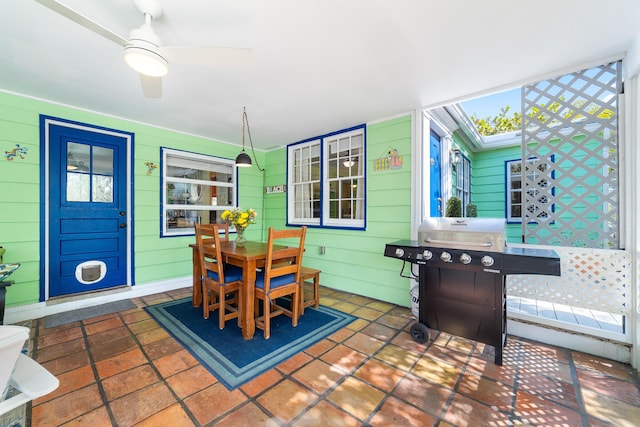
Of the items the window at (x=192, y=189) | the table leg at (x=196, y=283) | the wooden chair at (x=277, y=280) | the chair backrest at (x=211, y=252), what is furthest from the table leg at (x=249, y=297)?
the window at (x=192, y=189)

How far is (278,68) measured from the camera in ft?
7.95

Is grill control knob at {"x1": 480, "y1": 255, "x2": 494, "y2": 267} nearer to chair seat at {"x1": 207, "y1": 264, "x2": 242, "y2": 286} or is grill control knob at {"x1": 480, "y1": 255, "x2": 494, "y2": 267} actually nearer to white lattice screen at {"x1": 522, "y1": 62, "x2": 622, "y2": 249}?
white lattice screen at {"x1": 522, "y1": 62, "x2": 622, "y2": 249}

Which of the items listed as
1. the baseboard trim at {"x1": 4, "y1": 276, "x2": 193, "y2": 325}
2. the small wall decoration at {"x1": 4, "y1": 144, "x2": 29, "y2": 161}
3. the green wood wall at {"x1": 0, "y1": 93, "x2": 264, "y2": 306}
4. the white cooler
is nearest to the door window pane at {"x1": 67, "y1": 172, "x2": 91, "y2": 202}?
the green wood wall at {"x1": 0, "y1": 93, "x2": 264, "y2": 306}

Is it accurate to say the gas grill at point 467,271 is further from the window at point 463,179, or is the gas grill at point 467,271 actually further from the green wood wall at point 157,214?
the window at point 463,179

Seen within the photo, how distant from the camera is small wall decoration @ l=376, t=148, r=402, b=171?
347 centimetres

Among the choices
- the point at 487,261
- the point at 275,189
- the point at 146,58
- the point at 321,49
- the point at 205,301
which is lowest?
the point at 205,301

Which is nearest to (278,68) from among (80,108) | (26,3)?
(26,3)

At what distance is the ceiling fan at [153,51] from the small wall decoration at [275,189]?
3.17m

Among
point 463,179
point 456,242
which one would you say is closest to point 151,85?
point 456,242

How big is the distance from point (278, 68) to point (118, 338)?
9.81 ft

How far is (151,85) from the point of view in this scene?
82.1 inches

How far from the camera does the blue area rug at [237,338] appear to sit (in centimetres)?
211

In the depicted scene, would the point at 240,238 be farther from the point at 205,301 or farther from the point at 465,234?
the point at 465,234

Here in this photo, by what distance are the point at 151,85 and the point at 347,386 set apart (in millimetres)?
2736
